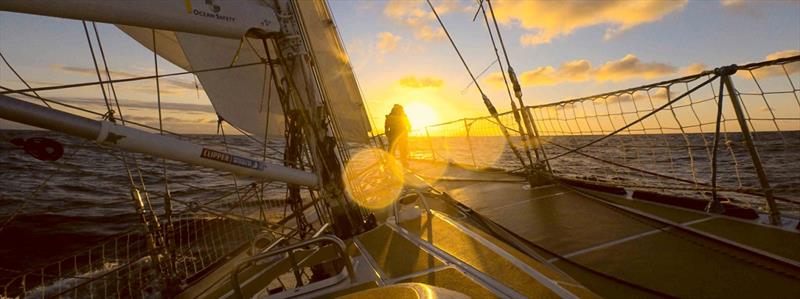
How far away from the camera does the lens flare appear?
4.51 meters

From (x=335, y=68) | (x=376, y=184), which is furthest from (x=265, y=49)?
(x=335, y=68)

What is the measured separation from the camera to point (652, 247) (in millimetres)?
3736

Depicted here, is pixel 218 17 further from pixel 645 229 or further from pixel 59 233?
pixel 59 233

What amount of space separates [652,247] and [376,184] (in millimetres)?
6705

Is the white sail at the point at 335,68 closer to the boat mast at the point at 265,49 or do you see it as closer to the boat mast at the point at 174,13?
the boat mast at the point at 265,49

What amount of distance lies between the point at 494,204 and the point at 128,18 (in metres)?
5.47

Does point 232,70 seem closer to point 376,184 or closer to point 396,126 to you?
point 376,184

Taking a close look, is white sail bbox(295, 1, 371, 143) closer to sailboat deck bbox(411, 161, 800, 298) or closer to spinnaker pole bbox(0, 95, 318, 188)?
sailboat deck bbox(411, 161, 800, 298)

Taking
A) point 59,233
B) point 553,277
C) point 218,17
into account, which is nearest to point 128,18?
point 218,17

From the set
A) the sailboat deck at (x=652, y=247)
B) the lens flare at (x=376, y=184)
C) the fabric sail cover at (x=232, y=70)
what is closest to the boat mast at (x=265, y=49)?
the lens flare at (x=376, y=184)

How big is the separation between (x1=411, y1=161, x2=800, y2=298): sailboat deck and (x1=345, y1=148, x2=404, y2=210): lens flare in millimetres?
1803

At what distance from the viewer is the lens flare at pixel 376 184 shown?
4.51m

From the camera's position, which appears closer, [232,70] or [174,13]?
[174,13]

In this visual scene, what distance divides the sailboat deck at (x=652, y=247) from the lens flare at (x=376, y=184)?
5.92ft
